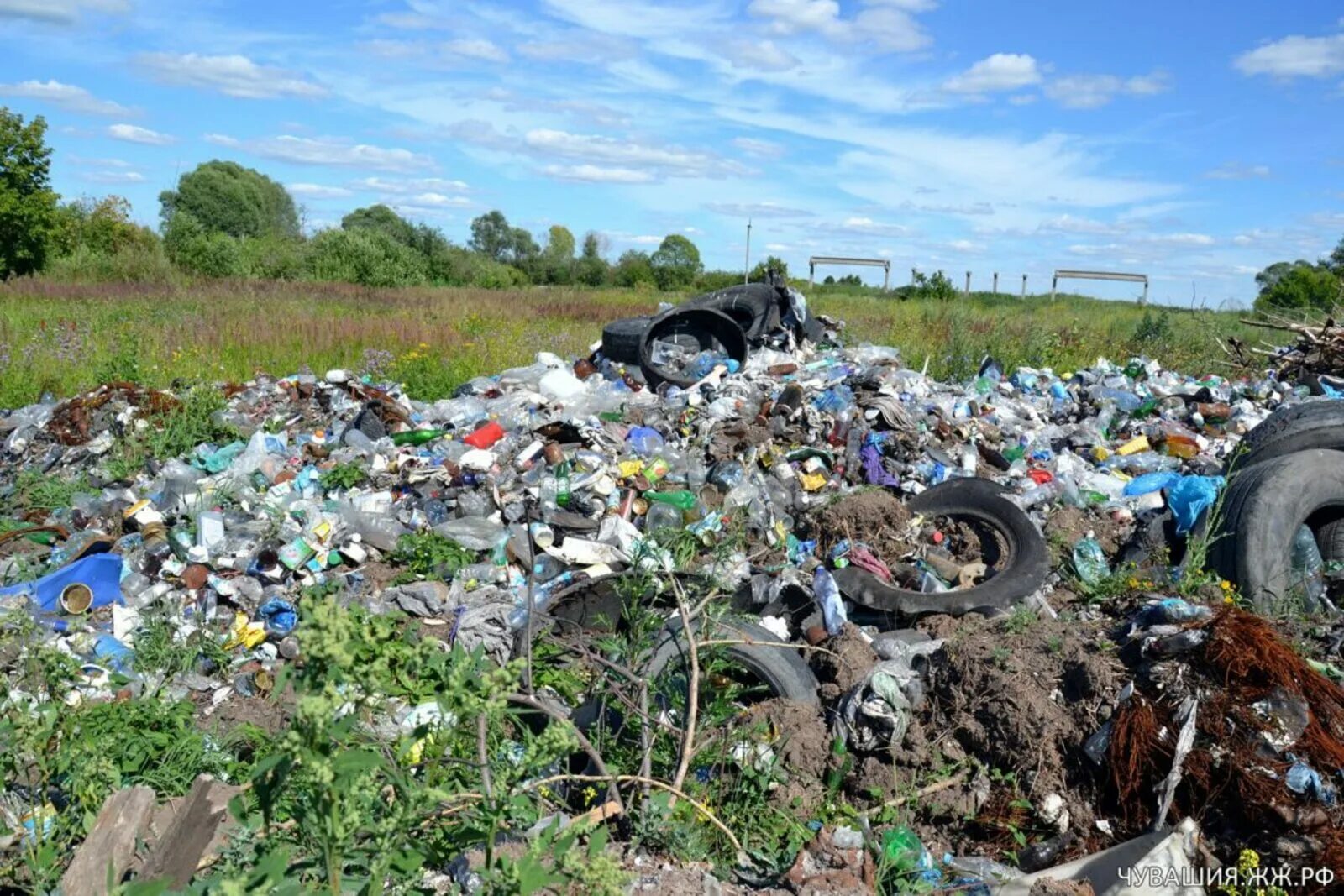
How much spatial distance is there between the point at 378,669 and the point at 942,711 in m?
2.42

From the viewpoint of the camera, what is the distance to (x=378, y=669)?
4.56 ft

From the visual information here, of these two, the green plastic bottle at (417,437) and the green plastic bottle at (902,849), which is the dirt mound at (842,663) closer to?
the green plastic bottle at (902,849)

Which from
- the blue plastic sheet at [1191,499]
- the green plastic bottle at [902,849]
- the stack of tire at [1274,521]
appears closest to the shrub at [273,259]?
the blue plastic sheet at [1191,499]

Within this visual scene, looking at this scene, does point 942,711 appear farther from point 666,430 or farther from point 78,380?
point 78,380

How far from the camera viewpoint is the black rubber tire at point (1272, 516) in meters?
4.00

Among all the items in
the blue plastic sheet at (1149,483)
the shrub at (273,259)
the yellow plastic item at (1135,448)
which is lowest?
the blue plastic sheet at (1149,483)

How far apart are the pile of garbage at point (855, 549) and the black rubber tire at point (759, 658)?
0.05 ft

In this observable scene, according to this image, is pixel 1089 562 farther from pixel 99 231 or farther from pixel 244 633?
pixel 99 231

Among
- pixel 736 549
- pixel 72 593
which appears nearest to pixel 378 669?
pixel 736 549

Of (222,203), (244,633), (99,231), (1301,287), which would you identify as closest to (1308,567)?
(244,633)

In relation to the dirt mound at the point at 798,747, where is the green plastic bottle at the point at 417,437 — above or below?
above

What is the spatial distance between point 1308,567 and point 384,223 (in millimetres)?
34577

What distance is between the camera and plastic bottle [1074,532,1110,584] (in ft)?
14.3

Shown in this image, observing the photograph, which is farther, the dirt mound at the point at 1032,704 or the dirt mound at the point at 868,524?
the dirt mound at the point at 868,524
